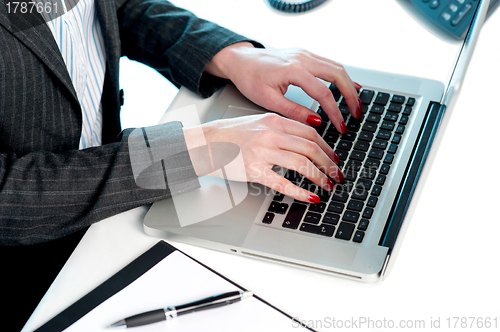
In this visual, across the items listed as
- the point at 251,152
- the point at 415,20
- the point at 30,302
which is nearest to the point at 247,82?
the point at 251,152

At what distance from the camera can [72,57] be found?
29.1 inches

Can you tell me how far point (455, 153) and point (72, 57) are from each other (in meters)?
0.63

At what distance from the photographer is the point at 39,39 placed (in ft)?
2.11

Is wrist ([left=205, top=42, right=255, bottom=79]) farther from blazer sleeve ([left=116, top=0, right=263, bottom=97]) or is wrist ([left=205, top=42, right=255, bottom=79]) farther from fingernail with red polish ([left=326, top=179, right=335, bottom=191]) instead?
fingernail with red polish ([left=326, top=179, right=335, bottom=191])

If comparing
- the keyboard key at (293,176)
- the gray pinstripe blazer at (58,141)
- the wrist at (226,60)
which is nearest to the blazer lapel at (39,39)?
the gray pinstripe blazer at (58,141)

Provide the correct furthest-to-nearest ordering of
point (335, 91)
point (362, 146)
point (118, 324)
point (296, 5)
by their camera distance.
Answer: point (296, 5), point (335, 91), point (362, 146), point (118, 324)

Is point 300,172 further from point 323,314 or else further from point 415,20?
point 415,20

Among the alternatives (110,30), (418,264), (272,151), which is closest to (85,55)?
(110,30)

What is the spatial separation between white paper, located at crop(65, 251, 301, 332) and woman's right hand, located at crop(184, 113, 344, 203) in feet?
0.48

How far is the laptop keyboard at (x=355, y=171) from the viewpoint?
1.79ft

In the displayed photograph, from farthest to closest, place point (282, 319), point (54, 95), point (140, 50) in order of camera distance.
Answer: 1. point (140, 50)
2. point (54, 95)
3. point (282, 319)

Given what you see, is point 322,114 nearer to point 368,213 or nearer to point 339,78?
point 339,78

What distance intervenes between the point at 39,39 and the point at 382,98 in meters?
0.54

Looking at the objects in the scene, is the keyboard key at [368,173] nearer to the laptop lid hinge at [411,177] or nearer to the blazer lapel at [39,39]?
the laptop lid hinge at [411,177]
